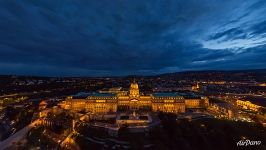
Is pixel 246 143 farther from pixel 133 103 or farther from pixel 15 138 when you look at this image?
pixel 15 138

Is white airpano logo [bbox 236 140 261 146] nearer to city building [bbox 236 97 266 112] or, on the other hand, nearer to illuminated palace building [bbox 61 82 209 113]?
illuminated palace building [bbox 61 82 209 113]

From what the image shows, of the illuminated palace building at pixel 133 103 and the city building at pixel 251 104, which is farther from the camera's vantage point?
the illuminated palace building at pixel 133 103

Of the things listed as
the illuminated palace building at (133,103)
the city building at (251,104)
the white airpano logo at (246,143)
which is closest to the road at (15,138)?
the illuminated palace building at (133,103)

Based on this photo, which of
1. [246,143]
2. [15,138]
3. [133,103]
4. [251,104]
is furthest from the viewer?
[133,103]

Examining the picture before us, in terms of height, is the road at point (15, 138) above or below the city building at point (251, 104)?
below

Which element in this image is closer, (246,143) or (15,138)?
(246,143)

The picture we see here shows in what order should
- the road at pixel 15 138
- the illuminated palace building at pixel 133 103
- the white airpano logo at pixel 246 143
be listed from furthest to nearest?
the illuminated palace building at pixel 133 103
the white airpano logo at pixel 246 143
the road at pixel 15 138

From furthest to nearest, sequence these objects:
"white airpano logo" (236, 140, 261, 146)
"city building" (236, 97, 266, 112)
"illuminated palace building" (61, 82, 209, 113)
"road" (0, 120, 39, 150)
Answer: "illuminated palace building" (61, 82, 209, 113)
"city building" (236, 97, 266, 112)
"white airpano logo" (236, 140, 261, 146)
"road" (0, 120, 39, 150)

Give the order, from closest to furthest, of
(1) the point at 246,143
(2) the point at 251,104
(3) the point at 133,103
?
1. (1) the point at 246,143
2. (2) the point at 251,104
3. (3) the point at 133,103

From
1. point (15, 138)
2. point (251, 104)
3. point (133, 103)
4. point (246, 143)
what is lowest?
point (246, 143)

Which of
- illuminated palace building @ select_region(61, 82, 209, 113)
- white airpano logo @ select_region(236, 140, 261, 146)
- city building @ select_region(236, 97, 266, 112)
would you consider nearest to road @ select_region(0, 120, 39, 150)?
illuminated palace building @ select_region(61, 82, 209, 113)

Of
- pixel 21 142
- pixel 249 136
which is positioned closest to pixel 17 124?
pixel 21 142

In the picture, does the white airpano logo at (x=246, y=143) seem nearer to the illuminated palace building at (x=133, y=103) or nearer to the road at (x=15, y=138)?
the illuminated palace building at (x=133, y=103)

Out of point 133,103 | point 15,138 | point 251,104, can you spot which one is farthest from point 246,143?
point 15,138
